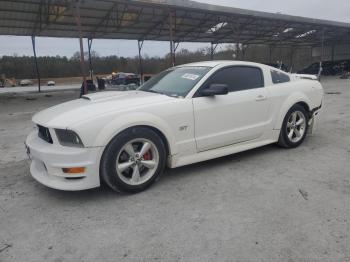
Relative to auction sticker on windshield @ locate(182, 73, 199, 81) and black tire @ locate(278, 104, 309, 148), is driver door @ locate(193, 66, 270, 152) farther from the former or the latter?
black tire @ locate(278, 104, 309, 148)

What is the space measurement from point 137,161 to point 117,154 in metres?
0.26

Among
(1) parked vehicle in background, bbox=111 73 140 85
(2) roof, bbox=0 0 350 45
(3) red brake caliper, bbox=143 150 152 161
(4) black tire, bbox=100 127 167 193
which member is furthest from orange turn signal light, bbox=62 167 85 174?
(1) parked vehicle in background, bbox=111 73 140 85

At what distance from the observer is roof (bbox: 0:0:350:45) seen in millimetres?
14141

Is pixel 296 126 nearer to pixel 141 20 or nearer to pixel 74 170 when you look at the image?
pixel 74 170

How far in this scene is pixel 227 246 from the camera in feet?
7.79

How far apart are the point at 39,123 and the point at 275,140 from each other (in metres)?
3.32

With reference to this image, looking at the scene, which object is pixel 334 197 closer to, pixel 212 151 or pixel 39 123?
pixel 212 151

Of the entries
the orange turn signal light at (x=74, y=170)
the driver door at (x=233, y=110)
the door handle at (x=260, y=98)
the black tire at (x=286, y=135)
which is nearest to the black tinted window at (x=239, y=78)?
the driver door at (x=233, y=110)

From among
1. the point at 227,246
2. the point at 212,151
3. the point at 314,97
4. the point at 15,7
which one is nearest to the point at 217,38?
the point at 15,7

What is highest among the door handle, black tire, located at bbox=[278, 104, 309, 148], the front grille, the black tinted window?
the black tinted window

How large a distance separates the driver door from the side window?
267 millimetres

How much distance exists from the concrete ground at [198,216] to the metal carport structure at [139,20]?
849 centimetres

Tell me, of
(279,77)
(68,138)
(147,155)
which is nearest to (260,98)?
(279,77)

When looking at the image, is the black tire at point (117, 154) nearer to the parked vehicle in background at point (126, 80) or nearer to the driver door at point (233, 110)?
the driver door at point (233, 110)
